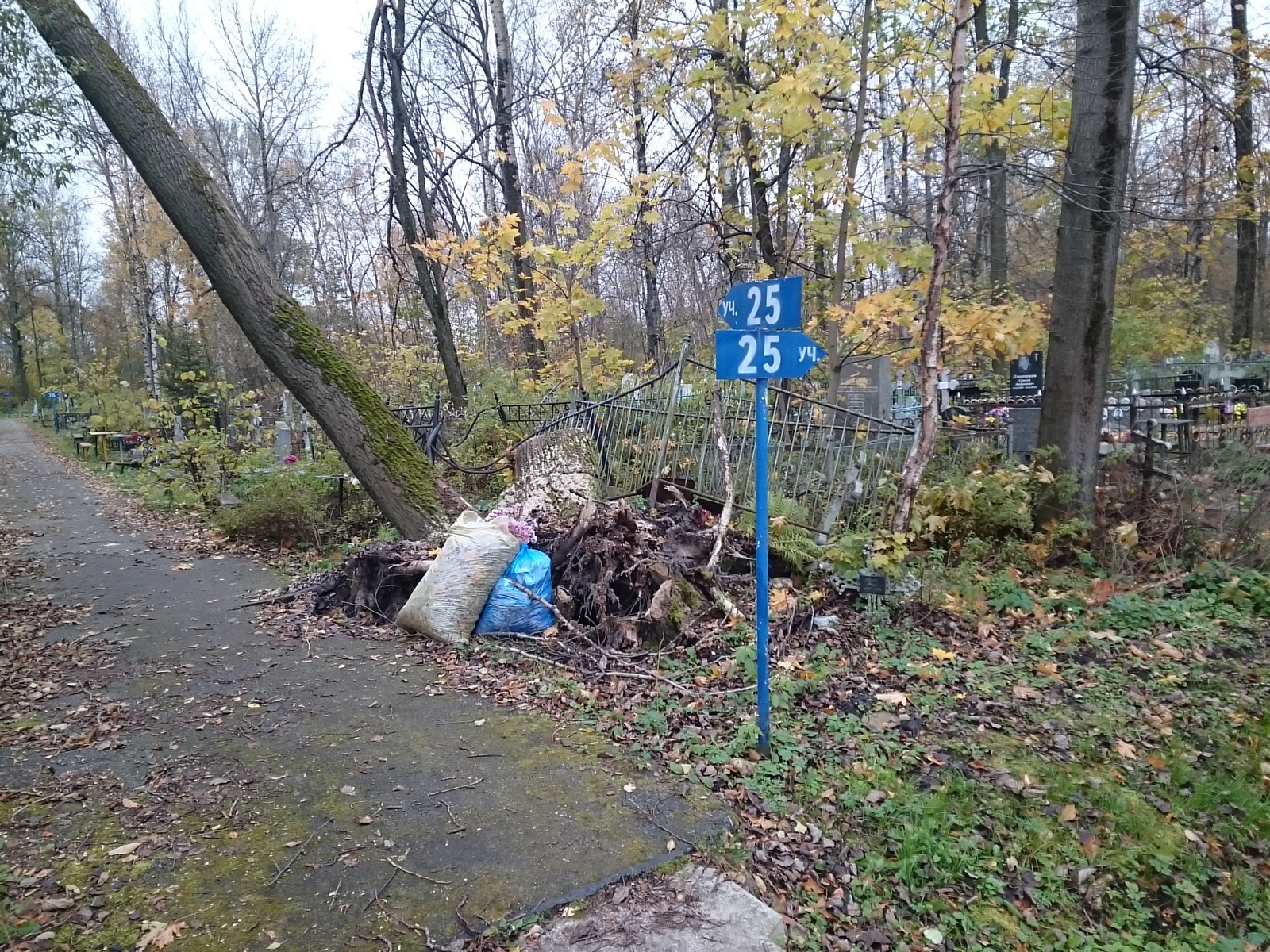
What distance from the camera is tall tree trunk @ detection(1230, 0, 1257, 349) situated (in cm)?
766

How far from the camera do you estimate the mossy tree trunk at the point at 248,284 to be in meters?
6.53

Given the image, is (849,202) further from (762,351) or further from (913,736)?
(913,736)

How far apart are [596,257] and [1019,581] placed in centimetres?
583

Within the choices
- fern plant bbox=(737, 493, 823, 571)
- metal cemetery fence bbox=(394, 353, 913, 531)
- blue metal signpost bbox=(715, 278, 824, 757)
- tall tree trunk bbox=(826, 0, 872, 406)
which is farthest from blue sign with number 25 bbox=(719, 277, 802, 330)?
tall tree trunk bbox=(826, 0, 872, 406)

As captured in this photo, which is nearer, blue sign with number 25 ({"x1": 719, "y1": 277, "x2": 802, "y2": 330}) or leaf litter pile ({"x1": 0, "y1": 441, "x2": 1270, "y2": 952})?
leaf litter pile ({"x1": 0, "y1": 441, "x2": 1270, "y2": 952})

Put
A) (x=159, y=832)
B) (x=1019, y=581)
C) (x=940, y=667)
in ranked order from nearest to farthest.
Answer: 1. (x=159, y=832)
2. (x=940, y=667)
3. (x=1019, y=581)

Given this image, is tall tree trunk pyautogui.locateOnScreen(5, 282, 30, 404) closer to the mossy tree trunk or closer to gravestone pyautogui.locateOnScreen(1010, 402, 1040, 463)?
the mossy tree trunk

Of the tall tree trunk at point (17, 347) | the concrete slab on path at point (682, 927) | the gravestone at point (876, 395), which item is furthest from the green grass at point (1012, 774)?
the tall tree trunk at point (17, 347)

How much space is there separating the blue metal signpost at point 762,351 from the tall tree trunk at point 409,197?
591 centimetres

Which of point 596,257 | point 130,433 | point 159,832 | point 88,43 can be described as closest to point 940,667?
point 159,832

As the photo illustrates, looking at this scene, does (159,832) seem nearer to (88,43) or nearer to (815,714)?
(815,714)

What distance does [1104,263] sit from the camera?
690 cm

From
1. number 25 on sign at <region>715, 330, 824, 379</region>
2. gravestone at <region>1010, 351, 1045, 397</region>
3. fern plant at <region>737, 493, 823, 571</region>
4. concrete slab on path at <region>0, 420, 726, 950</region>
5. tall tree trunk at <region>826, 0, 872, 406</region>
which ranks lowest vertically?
concrete slab on path at <region>0, 420, 726, 950</region>

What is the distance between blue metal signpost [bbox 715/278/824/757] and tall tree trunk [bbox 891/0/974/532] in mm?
2392
